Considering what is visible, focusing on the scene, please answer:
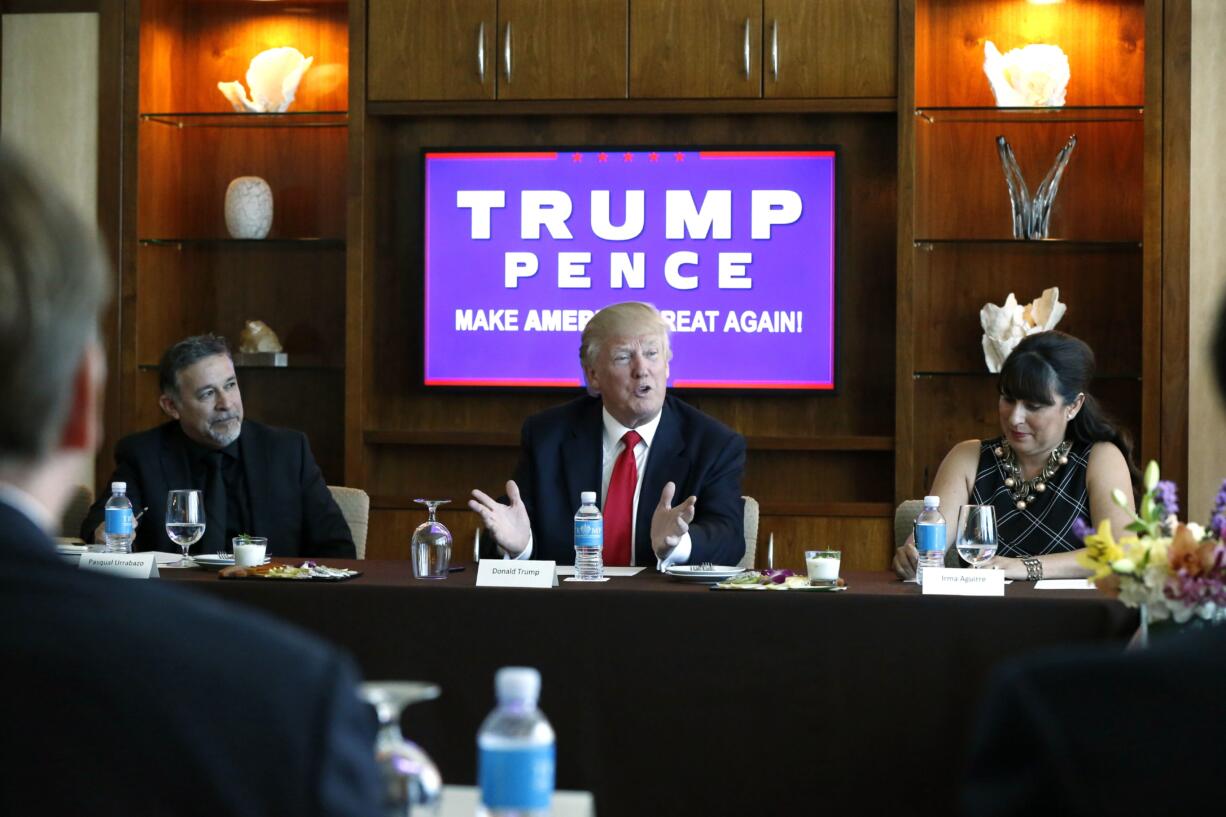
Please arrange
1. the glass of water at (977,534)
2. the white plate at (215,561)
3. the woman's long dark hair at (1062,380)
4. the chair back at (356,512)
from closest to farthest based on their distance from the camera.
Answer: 1. the glass of water at (977,534)
2. the white plate at (215,561)
3. the woman's long dark hair at (1062,380)
4. the chair back at (356,512)

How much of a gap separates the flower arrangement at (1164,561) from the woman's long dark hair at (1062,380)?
1.05 metres

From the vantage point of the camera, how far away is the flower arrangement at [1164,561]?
2.25 metres

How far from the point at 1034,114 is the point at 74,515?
342 centimetres

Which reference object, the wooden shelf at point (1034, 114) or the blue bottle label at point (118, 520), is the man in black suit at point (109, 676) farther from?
the wooden shelf at point (1034, 114)

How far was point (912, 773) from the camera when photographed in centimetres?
271

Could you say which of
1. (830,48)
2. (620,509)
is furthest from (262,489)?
(830,48)

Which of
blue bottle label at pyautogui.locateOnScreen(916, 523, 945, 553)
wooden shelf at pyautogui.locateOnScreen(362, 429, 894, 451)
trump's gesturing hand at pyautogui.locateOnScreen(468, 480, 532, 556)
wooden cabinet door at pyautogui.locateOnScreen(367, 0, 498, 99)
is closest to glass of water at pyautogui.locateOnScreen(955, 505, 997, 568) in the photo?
blue bottle label at pyautogui.locateOnScreen(916, 523, 945, 553)

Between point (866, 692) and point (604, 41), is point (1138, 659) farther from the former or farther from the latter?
point (604, 41)

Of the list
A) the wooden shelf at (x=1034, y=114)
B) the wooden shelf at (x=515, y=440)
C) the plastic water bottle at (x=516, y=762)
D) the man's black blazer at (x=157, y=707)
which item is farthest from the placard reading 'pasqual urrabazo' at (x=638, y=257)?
the man's black blazer at (x=157, y=707)

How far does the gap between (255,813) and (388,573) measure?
2.25 metres

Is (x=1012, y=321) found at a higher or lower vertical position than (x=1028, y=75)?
lower

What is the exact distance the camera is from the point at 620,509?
12.0ft

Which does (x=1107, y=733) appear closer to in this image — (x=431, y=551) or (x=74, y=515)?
(x=431, y=551)

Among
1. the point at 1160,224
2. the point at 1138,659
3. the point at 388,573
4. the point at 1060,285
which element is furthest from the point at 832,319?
the point at 1138,659
